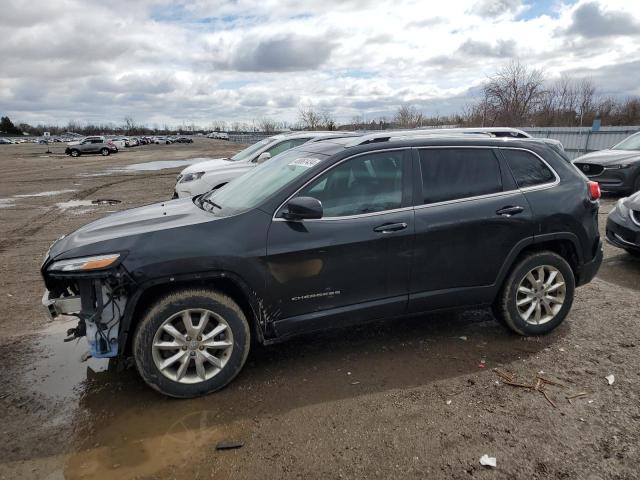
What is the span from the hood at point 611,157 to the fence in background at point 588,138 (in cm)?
754

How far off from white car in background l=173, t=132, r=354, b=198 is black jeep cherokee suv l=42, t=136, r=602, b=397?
5.39m

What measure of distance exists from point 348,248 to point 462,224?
1.04m

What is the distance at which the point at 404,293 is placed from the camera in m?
3.85

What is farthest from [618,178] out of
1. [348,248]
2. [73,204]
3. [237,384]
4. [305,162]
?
[73,204]

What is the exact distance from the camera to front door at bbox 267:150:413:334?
11.5 feet

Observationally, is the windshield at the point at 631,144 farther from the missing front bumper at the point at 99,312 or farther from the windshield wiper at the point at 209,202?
the missing front bumper at the point at 99,312

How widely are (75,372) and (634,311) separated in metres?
5.34

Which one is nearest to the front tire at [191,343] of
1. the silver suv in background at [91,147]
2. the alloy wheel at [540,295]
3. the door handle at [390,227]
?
the door handle at [390,227]

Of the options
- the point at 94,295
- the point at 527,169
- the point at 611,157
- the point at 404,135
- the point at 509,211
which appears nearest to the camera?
the point at 94,295

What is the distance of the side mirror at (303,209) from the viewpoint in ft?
11.3

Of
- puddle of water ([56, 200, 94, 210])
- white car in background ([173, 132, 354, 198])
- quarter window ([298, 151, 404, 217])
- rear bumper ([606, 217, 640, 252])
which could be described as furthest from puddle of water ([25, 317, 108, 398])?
puddle of water ([56, 200, 94, 210])

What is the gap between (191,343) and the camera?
3.40 metres

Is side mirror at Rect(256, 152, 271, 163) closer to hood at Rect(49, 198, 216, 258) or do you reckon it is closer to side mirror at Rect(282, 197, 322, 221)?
hood at Rect(49, 198, 216, 258)

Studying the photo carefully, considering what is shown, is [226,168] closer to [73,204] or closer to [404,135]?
[73,204]
